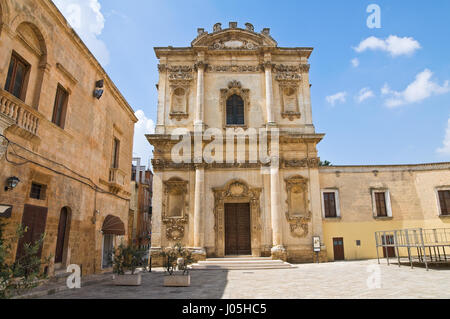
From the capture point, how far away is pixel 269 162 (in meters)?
19.8

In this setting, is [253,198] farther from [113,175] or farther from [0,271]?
[0,271]

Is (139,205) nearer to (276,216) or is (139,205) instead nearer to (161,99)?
(161,99)

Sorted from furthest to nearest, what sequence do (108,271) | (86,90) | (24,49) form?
(108,271)
(86,90)
(24,49)

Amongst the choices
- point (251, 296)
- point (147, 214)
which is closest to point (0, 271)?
point (251, 296)

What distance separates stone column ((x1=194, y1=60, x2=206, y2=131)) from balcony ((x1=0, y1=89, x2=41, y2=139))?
12.0 m

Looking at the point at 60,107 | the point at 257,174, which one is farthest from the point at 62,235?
the point at 257,174

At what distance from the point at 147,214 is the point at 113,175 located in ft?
101

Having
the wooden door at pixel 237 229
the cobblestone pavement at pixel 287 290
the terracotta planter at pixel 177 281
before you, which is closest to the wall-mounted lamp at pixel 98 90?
the cobblestone pavement at pixel 287 290

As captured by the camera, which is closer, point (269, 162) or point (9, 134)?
point (9, 134)

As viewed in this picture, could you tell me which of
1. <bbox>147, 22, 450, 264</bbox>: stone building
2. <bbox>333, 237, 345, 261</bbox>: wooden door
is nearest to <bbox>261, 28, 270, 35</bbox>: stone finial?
<bbox>147, 22, 450, 264</bbox>: stone building

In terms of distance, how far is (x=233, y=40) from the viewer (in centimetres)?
2244

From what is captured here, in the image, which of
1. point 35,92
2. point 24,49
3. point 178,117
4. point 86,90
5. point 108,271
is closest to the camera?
point 24,49

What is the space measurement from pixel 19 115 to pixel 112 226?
7110 millimetres

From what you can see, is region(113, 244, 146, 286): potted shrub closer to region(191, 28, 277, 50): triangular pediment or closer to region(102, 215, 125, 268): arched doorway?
region(102, 215, 125, 268): arched doorway
